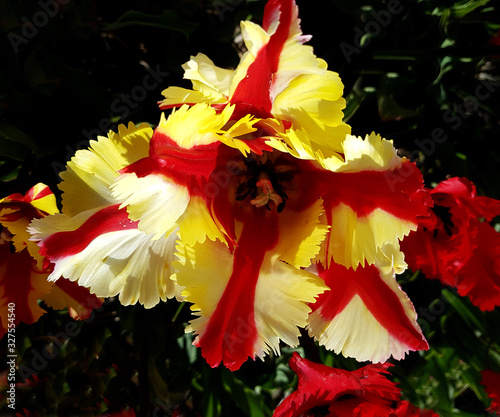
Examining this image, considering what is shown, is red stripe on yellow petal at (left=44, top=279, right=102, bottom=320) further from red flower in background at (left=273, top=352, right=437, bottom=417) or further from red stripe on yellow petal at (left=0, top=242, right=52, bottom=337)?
red flower in background at (left=273, top=352, right=437, bottom=417)

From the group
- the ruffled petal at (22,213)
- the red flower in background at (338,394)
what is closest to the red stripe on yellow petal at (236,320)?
the red flower in background at (338,394)

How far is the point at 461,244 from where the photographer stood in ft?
2.15

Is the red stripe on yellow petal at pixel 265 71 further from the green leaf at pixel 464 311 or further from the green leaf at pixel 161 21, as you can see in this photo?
the green leaf at pixel 464 311

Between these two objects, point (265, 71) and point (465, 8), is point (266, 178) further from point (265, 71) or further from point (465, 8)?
point (465, 8)

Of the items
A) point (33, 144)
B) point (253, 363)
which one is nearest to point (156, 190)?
point (33, 144)

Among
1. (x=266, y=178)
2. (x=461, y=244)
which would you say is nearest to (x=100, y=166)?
(x=266, y=178)

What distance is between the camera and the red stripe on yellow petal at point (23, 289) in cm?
60

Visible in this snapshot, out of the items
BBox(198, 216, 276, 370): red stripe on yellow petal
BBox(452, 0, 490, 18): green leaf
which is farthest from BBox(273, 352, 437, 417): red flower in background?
BBox(452, 0, 490, 18): green leaf

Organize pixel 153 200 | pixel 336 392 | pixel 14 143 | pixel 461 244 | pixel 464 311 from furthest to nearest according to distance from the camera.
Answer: pixel 464 311
pixel 14 143
pixel 461 244
pixel 336 392
pixel 153 200

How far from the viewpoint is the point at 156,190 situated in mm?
397

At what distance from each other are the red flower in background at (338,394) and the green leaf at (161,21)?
1.68 ft

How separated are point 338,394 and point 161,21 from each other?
58 centimetres

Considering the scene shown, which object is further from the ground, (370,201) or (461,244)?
(370,201)

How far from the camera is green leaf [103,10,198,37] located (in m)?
0.70
